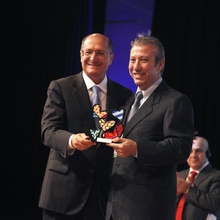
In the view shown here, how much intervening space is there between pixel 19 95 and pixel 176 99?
389 centimetres

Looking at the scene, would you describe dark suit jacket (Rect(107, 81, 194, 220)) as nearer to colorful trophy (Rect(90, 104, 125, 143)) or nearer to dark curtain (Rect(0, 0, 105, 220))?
colorful trophy (Rect(90, 104, 125, 143))

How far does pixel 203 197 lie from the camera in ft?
12.5

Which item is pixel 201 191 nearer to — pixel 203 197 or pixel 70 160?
pixel 203 197

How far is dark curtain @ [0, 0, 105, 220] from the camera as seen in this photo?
19.7ft

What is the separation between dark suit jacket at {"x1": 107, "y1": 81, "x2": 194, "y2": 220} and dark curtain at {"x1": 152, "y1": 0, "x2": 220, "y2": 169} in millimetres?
2529

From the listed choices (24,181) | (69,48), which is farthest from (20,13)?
(24,181)

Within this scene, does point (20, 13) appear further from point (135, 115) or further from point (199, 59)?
point (135, 115)

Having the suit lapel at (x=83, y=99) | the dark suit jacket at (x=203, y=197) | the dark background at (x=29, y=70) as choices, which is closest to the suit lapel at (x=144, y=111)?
the suit lapel at (x=83, y=99)

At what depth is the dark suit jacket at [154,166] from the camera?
2459mm

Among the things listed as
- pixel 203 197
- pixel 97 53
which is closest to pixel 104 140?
pixel 97 53

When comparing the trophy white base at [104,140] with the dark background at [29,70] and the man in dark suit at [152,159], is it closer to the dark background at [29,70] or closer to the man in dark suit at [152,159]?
the man in dark suit at [152,159]

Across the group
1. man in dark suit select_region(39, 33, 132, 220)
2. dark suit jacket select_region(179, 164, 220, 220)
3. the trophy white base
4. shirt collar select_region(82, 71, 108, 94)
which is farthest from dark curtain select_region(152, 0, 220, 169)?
the trophy white base

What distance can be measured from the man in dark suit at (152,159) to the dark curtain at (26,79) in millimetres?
3483

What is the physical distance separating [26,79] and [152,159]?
3974 millimetres
